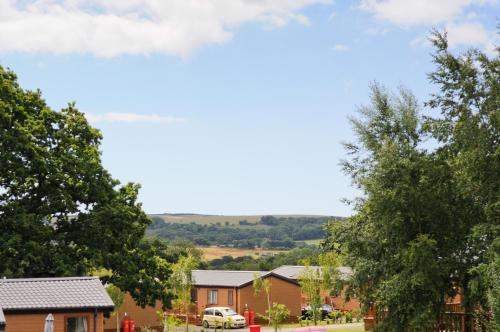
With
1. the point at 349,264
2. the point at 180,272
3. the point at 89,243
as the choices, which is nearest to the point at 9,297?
the point at 89,243

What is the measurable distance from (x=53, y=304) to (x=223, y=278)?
40013 mm

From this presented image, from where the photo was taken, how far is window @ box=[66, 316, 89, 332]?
28766 mm

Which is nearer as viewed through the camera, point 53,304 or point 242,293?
point 53,304

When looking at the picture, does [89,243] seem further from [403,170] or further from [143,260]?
[403,170]

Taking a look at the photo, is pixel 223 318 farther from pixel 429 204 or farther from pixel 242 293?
pixel 429 204

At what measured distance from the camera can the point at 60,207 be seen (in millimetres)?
38406

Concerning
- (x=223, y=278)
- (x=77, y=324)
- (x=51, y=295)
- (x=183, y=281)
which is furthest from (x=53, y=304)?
(x=223, y=278)

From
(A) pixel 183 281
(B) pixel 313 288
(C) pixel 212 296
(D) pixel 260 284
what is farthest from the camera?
(C) pixel 212 296

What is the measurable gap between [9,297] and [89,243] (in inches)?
431

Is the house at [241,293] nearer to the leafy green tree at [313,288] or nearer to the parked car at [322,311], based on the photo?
the parked car at [322,311]

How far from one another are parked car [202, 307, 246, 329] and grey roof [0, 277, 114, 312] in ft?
92.3

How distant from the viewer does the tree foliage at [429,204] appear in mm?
31188

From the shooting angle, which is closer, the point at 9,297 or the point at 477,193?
the point at 9,297

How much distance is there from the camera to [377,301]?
3628cm
